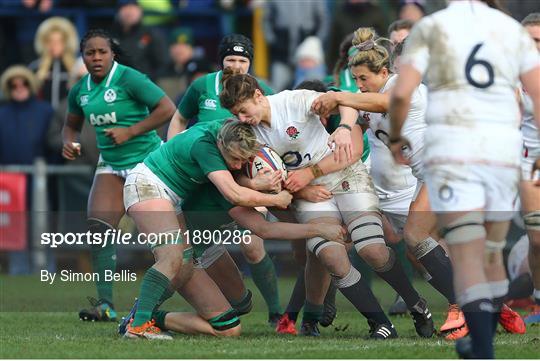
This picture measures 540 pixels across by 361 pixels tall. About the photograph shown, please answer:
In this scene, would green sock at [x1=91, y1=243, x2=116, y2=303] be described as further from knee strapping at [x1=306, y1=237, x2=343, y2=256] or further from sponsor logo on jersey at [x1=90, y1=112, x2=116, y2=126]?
knee strapping at [x1=306, y1=237, x2=343, y2=256]

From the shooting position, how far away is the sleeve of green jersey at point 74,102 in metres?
11.0

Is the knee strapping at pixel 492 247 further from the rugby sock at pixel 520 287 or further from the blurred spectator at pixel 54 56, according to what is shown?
the blurred spectator at pixel 54 56

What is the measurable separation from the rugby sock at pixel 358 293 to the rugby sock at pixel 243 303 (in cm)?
105

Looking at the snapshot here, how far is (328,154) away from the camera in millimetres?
9023

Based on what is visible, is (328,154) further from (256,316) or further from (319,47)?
(319,47)

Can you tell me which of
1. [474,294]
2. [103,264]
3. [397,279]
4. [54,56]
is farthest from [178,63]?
[474,294]

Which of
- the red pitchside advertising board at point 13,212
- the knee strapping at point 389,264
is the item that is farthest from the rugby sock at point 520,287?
the red pitchside advertising board at point 13,212

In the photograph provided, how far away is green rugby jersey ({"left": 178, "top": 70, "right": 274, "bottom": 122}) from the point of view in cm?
1036

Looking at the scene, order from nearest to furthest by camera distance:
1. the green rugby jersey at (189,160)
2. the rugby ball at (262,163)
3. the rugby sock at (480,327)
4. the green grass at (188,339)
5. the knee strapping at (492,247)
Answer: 1. the rugby sock at (480,327)
2. the knee strapping at (492,247)
3. the green grass at (188,339)
4. the green rugby jersey at (189,160)
5. the rugby ball at (262,163)

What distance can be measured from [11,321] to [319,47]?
6227mm

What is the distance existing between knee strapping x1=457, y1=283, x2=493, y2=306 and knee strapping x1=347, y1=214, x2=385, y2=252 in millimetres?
2062

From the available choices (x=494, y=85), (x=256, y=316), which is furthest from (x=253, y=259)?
(x=494, y=85)

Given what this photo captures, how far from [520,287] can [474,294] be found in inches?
174

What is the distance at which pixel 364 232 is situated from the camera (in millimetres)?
8969
